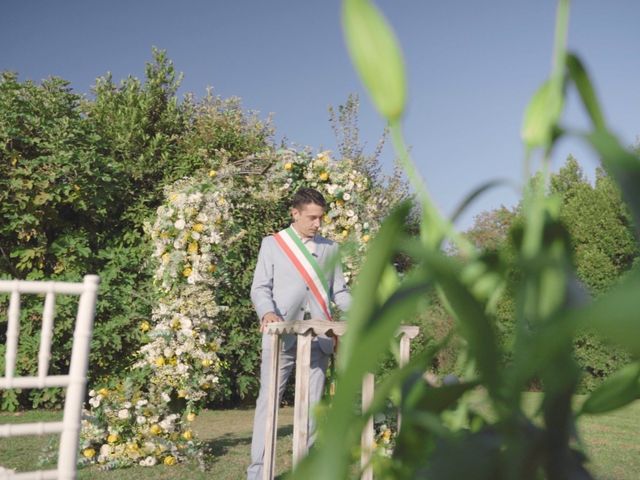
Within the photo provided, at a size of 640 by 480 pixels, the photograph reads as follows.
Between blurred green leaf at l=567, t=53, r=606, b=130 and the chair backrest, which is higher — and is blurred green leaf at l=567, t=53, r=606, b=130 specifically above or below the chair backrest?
above

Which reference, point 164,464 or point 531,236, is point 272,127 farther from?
point 531,236

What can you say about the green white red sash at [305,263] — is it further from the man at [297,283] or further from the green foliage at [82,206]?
the green foliage at [82,206]

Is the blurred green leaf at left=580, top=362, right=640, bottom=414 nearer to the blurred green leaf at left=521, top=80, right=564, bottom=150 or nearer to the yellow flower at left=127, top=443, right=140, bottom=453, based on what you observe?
the blurred green leaf at left=521, top=80, right=564, bottom=150

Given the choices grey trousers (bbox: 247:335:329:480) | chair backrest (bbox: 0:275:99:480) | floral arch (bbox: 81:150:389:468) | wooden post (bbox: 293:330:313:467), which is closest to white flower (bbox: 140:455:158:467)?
floral arch (bbox: 81:150:389:468)

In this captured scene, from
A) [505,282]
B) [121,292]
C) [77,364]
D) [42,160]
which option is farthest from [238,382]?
[505,282]

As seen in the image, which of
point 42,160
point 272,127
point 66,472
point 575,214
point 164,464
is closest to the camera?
point 66,472

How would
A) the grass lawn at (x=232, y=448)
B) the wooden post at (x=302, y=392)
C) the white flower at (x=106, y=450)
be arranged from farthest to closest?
the white flower at (x=106, y=450) < the grass lawn at (x=232, y=448) < the wooden post at (x=302, y=392)

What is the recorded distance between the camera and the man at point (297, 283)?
337cm

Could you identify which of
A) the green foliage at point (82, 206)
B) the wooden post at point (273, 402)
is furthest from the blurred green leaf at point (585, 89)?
the green foliage at point (82, 206)

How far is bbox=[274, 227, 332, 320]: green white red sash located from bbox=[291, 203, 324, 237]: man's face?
0.17 ft

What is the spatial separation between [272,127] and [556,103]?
8.42 metres

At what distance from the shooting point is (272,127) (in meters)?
8.62

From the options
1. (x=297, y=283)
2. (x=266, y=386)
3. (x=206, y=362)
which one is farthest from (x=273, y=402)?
(x=206, y=362)

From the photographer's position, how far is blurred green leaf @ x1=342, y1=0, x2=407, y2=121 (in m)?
0.32
